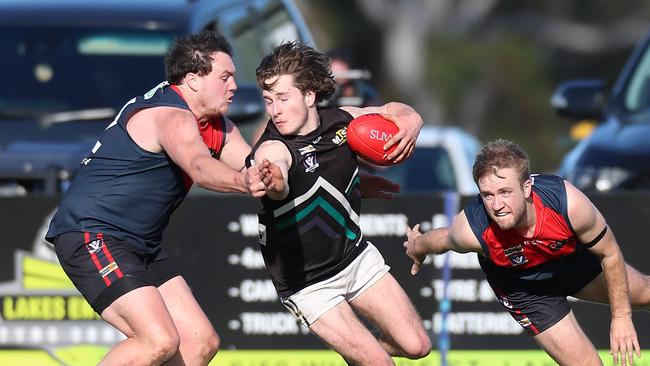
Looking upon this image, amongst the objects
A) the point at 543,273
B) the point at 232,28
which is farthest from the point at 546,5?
the point at 543,273

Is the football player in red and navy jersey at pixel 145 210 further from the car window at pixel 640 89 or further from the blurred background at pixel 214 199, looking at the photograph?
the car window at pixel 640 89

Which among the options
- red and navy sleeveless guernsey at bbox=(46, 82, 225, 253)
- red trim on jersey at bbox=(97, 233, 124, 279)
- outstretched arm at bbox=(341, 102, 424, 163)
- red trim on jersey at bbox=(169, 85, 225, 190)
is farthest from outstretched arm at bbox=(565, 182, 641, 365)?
red trim on jersey at bbox=(97, 233, 124, 279)

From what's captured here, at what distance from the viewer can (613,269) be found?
6.96 metres

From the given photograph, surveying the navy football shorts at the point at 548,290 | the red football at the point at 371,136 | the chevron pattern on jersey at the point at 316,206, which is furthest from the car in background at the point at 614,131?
the chevron pattern on jersey at the point at 316,206

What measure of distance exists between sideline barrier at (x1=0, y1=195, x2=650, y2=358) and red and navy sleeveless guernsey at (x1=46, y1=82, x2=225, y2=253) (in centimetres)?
210

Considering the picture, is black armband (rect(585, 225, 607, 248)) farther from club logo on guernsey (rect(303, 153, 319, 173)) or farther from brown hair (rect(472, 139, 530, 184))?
club logo on guernsey (rect(303, 153, 319, 173))

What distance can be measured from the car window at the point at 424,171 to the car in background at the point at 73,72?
3002mm

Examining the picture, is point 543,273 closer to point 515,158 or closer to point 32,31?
point 515,158

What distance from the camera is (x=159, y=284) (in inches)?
281

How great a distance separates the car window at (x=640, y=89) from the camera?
10141 millimetres

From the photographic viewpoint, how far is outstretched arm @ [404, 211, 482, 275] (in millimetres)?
7035

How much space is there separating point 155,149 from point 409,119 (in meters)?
1.30

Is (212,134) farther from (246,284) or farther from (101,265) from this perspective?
(246,284)

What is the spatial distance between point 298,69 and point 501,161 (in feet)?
3.56
